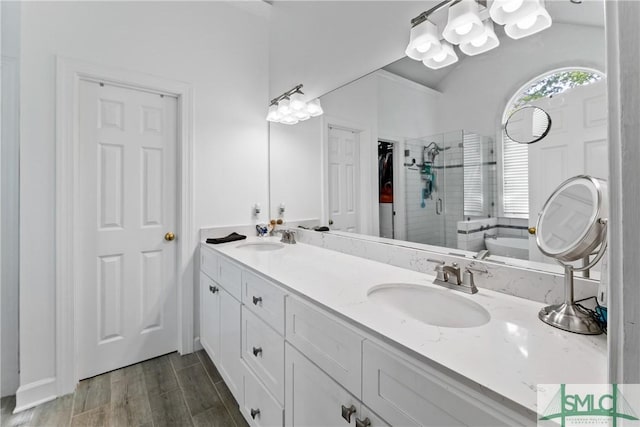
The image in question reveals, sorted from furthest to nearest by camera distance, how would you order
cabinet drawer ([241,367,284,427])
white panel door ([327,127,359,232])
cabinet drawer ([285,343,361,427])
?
white panel door ([327,127,359,232]) → cabinet drawer ([241,367,284,427]) → cabinet drawer ([285,343,361,427])

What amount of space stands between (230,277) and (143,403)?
895 mm

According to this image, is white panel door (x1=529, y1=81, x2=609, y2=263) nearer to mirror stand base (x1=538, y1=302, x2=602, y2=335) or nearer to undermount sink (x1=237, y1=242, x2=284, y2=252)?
mirror stand base (x1=538, y1=302, x2=602, y2=335)

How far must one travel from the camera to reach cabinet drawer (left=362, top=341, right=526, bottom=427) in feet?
1.82

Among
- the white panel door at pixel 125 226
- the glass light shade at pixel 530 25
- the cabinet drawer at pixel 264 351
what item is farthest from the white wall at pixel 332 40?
the cabinet drawer at pixel 264 351

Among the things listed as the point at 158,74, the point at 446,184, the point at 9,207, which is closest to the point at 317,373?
the point at 446,184

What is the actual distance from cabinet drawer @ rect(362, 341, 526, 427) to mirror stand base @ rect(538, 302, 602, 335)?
40cm

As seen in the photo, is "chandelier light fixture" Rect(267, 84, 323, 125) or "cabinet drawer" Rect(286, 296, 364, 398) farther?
"chandelier light fixture" Rect(267, 84, 323, 125)

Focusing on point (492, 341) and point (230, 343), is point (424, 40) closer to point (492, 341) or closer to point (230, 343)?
point (492, 341)

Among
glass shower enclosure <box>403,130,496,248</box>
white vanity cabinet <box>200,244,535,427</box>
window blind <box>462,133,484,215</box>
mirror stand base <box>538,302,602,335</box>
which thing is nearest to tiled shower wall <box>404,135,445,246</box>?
glass shower enclosure <box>403,130,496,248</box>

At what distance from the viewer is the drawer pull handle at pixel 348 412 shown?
81 cm

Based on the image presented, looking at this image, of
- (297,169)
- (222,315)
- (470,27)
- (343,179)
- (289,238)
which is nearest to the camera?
(470,27)

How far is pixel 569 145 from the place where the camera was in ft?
3.13

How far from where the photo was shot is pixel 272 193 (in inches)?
100

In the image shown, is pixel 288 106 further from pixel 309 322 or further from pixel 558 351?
pixel 558 351
